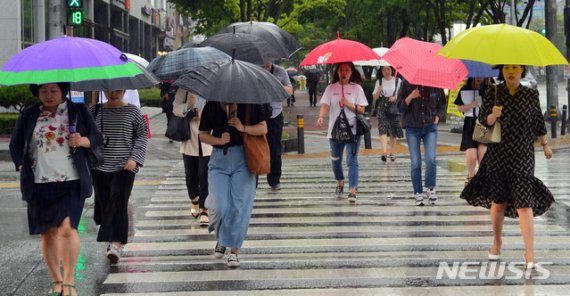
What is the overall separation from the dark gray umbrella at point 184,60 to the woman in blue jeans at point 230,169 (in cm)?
213

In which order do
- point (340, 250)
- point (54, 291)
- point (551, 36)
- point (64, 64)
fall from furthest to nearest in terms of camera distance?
point (551, 36) → point (340, 250) → point (54, 291) → point (64, 64)

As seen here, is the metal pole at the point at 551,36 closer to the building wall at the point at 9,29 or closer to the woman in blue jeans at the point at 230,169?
the building wall at the point at 9,29

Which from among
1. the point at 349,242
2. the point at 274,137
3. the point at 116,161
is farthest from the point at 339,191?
the point at 116,161

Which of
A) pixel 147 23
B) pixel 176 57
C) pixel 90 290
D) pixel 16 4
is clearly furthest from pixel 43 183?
pixel 147 23

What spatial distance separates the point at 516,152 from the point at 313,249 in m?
2.18

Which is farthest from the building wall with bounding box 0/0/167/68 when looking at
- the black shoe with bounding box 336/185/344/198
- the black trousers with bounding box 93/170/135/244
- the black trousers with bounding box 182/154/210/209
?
the black trousers with bounding box 93/170/135/244

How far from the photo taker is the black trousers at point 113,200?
8.20 metres

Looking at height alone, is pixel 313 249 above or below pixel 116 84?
below

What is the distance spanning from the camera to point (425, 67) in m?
11.0

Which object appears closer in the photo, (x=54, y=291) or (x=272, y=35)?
(x=54, y=291)

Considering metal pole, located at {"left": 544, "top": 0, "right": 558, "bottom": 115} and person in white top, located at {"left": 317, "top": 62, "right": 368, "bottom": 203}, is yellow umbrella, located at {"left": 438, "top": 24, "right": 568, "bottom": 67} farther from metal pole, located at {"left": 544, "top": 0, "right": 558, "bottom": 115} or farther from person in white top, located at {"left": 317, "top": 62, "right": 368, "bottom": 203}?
metal pole, located at {"left": 544, "top": 0, "right": 558, "bottom": 115}

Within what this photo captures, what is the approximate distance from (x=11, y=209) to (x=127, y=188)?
4.15m

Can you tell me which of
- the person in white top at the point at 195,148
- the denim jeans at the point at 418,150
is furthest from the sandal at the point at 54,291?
the denim jeans at the point at 418,150

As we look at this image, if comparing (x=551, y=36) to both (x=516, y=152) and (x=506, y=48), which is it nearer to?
(x=516, y=152)
